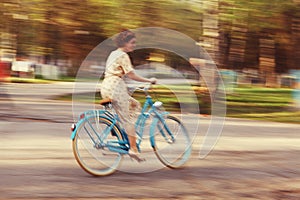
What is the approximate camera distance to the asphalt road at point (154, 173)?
5.94m

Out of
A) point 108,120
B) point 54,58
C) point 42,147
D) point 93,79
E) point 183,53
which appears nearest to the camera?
point 108,120

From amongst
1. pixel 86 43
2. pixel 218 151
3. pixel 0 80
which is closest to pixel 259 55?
pixel 86 43

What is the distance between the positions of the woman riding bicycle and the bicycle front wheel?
455 millimetres

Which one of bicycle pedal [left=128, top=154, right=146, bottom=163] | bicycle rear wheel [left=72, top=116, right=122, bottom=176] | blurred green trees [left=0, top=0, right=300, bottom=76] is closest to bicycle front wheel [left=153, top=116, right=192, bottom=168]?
bicycle pedal [left=128, top=154, right=146, bottom=163]

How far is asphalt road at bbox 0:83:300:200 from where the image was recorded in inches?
234

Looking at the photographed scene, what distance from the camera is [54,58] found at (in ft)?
64.2

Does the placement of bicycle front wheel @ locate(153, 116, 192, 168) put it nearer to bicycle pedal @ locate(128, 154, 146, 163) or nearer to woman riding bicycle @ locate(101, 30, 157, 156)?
bicycle pedal @ locate(128, 154, 146, 163)

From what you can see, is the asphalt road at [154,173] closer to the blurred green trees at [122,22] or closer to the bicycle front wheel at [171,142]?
the bicycle front wheel at [171,142]

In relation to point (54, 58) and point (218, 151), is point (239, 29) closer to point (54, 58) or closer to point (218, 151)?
point (54, 58)

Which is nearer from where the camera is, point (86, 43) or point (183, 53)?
point (183, 53)

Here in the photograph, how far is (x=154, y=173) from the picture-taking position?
6.98 metres

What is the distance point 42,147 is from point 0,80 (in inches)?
590

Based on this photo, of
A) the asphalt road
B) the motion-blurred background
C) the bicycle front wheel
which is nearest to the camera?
the asphalt road

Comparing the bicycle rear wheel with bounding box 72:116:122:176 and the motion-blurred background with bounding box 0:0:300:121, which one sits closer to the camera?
the bicycle rear wheel with bounding box 72:116:122:176
